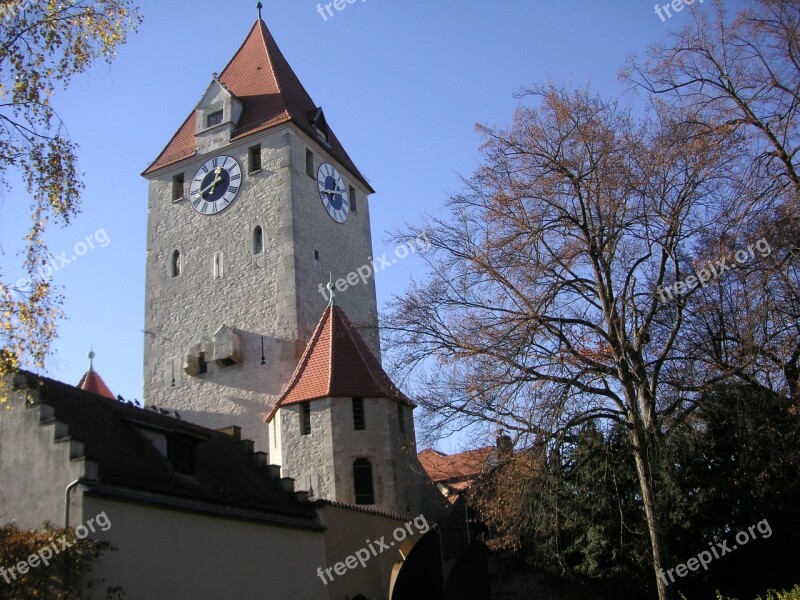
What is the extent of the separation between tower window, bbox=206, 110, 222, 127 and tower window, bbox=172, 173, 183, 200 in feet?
7.57

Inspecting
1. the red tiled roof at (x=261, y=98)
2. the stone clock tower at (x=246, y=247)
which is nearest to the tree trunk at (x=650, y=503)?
the stone clock tower at (x=246, y=247)

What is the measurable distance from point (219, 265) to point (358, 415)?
10.4m

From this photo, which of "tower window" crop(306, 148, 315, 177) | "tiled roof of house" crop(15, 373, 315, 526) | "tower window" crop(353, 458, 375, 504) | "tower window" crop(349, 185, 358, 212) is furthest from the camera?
"tower window" crop(349, 185, 358, 212)

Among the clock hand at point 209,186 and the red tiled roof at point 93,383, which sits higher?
the clock hand at point 209,186

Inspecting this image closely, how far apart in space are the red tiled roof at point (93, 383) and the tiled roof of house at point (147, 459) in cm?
1229

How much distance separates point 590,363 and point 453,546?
37.4ft

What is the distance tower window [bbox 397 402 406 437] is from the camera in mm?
23078

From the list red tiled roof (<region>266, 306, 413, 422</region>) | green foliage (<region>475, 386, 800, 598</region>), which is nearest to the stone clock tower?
red tiled roof (<region>266, 306, 413, 422</region>)

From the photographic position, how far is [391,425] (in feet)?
73.6
